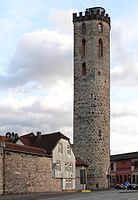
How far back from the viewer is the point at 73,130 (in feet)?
247

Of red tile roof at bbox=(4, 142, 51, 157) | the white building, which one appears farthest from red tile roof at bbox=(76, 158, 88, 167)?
red tile roof at bbox=(4, 142, 51, 157)

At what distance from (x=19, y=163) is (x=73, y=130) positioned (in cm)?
2452

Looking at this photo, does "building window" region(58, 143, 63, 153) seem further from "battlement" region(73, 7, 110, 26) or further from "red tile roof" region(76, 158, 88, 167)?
"battlement" region(73, 7, 110, 26)

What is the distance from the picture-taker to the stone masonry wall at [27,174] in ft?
163

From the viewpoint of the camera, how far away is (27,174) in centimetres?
5334

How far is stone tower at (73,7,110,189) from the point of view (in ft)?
241

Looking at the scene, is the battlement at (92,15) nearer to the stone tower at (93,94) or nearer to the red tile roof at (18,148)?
the stone tower at (93,94)

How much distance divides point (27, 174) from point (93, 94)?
23.8 meters

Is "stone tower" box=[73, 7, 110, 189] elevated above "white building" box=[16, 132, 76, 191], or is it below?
above

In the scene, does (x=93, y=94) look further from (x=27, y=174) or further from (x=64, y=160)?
(x=27, y=174)

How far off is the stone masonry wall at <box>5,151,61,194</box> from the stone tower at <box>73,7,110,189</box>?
44.5 ft

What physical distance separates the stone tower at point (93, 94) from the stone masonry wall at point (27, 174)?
1356 cm

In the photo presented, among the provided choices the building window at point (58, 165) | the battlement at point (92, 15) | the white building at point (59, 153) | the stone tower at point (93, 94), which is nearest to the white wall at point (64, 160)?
the white building at point (59, 153)

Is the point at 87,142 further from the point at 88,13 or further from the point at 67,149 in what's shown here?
the point at 88,13
